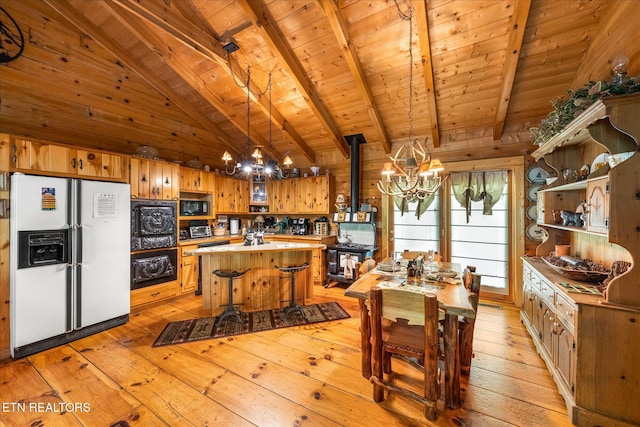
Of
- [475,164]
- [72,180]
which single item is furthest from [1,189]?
[475,164]

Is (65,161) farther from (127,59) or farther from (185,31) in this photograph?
Result: (185,31)

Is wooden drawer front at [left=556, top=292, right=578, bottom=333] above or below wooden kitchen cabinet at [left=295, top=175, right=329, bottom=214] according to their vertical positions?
below

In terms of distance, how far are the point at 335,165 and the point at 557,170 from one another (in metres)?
3.49

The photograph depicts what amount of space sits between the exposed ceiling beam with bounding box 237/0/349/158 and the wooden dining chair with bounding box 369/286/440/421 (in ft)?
10.1

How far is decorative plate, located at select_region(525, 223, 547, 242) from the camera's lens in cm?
377

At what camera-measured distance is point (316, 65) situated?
3.59 meters

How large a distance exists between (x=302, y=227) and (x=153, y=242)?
9.08 ft

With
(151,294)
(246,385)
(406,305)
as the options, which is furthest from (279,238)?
(406,305)

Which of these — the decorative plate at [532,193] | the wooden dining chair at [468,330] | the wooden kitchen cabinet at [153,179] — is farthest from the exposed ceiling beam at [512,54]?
the wooden kitchen cabinet at [153,179]

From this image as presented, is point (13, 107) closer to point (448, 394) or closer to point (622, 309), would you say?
point (448, 394)

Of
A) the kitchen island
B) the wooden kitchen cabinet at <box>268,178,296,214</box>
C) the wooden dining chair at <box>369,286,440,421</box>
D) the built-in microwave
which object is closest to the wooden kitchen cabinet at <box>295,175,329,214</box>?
the wooden kitchen cabinet at <box>268,178,296,214</box>

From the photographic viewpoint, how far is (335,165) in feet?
17.8

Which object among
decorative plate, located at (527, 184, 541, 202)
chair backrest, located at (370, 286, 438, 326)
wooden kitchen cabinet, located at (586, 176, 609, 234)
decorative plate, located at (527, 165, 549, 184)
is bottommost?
chair backrest, located at (370, 286, 438, 326)

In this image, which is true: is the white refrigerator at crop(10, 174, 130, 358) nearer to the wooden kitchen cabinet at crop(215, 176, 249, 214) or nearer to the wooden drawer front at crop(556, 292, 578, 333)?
the wooden kitchen cabinet at crop(215, 176, 249, 214)
